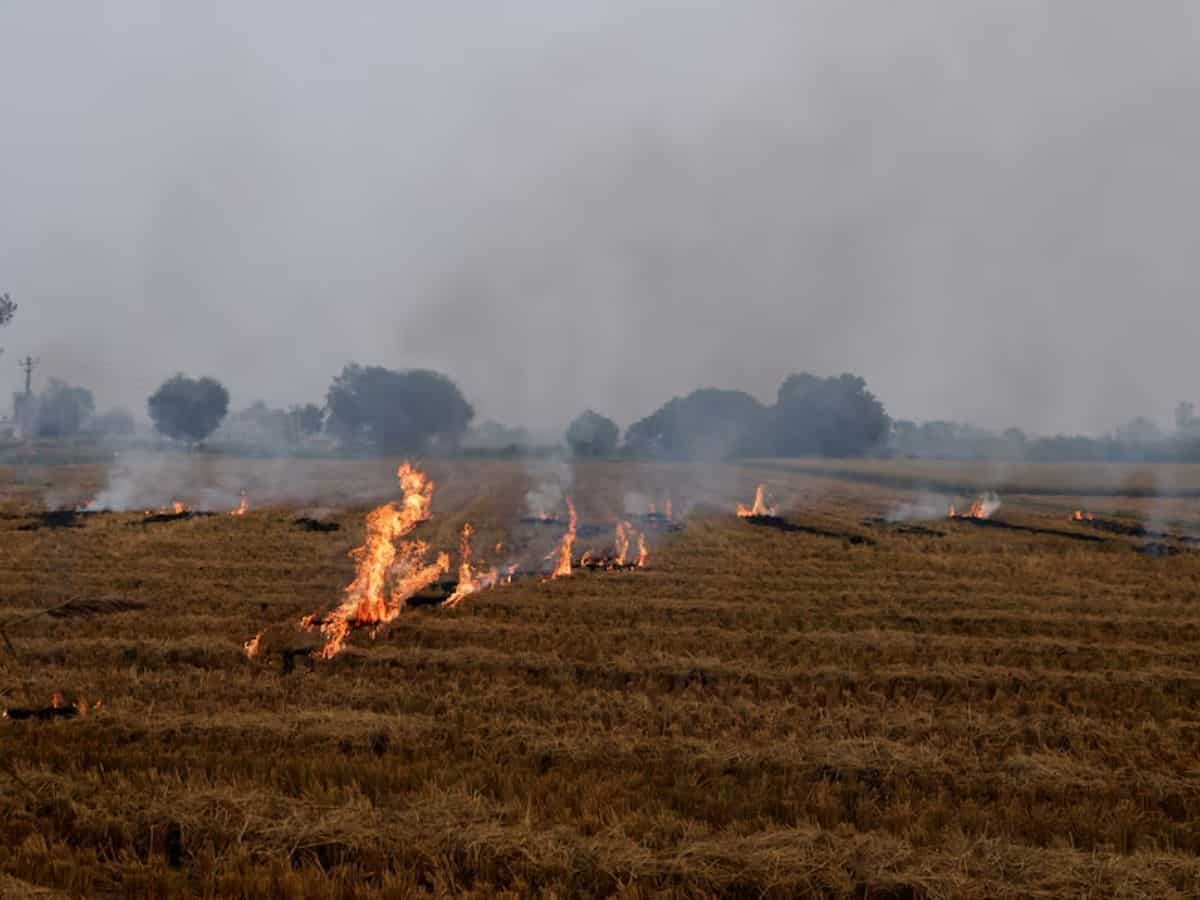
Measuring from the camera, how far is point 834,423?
96125 mm

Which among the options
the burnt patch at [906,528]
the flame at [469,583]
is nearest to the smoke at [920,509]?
the burnt patch at [906,528]

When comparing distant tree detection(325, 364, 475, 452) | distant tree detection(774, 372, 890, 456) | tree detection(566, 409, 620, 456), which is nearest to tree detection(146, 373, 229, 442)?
distant tree detection(325, 364, 475, 452)

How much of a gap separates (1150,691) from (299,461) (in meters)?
80.3

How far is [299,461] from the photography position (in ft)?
257

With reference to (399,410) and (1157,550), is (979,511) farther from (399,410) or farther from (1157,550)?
(399,410)

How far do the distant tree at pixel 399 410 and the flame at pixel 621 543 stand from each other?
8427 centimetres

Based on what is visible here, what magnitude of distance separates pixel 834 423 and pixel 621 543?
81695 millimetres

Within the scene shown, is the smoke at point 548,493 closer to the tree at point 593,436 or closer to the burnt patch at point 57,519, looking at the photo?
the burnt patch at point 57,519

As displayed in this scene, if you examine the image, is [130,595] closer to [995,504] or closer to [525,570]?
[525,570]

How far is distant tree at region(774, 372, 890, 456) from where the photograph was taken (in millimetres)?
96562

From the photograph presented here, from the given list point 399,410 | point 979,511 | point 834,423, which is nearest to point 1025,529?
point 979,511

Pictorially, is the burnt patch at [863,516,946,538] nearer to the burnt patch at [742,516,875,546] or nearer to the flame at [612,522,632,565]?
the burnt patch at [742,516,875,546]

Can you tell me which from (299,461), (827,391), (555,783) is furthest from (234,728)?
(827,391)

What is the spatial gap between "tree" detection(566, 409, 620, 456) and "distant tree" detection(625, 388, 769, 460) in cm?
307
